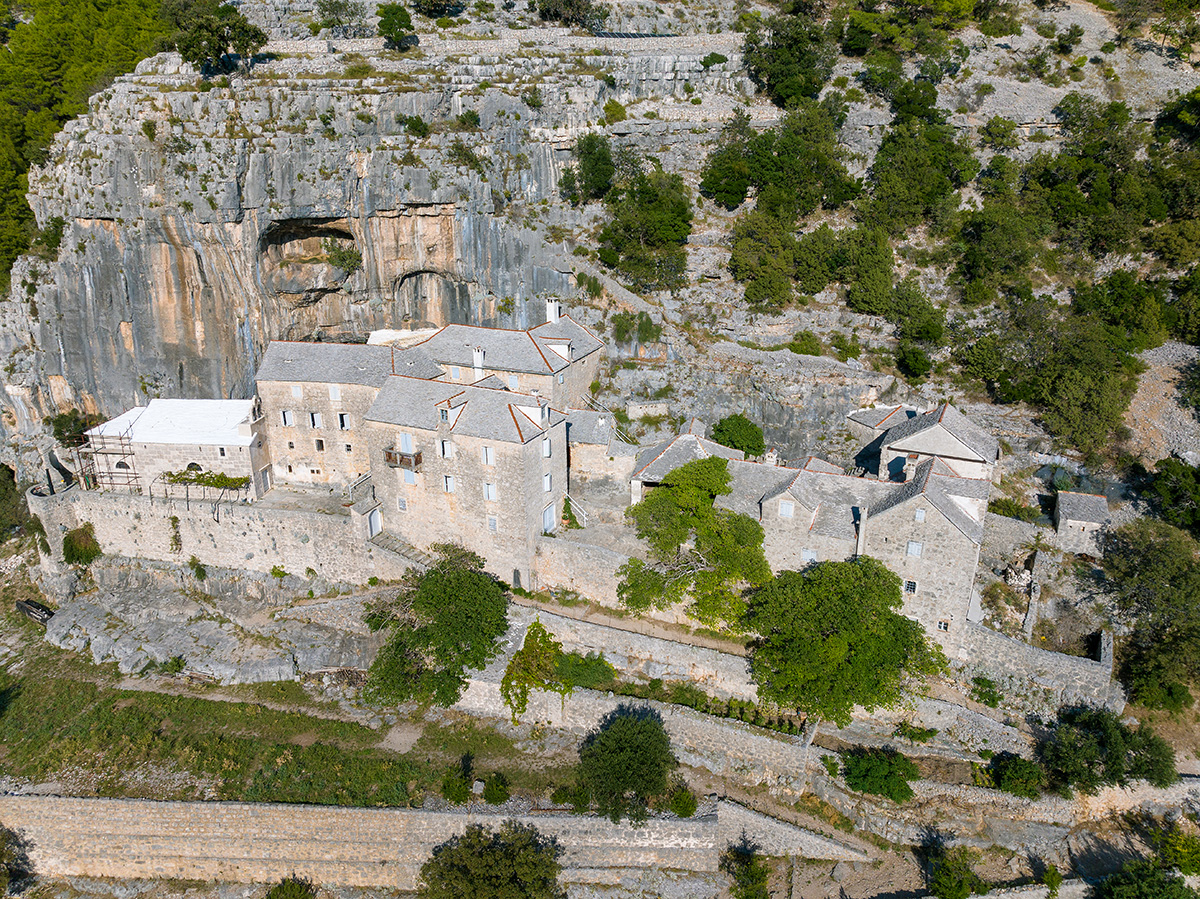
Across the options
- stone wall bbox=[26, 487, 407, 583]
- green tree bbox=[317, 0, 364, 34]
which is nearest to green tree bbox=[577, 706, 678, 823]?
stone wall bbox=[26, 487, 407, 583]

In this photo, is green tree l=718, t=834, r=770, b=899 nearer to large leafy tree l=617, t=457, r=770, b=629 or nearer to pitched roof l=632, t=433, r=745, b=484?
large leafy tree l=617, t=457, r=770, b=629

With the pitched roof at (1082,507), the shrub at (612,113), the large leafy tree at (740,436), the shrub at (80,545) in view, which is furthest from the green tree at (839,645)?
the shrub at (612,113)

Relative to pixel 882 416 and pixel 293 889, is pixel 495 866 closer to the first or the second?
pixel 293 889

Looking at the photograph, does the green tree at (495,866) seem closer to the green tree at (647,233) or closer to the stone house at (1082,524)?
the stone house at (1082,524)

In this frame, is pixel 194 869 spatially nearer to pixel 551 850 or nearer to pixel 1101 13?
pixel 551 850

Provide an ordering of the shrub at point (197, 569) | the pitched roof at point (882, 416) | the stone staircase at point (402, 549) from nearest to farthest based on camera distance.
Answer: the stone staircase at point (402, 549), the pitched roof at point (882, 416), the shrub at point (197, 569)
